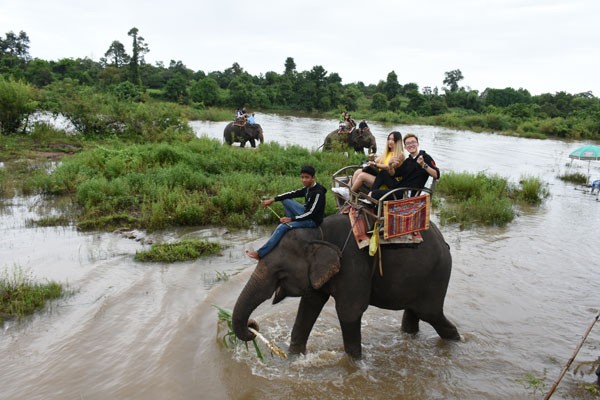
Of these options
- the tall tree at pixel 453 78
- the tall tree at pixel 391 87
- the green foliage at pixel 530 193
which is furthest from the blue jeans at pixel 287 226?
the tall tree at pixel 453 78

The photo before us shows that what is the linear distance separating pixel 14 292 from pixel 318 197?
13.9ft

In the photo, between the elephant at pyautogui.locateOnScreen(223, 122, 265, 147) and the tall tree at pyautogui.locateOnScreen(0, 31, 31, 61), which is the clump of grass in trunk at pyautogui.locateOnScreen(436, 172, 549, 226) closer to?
the elephant at pyautogui.locateOnScreen(223, 122, 265, 147)

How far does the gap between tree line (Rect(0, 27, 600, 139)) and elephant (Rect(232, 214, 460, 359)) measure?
35.1m

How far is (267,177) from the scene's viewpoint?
11.7 m

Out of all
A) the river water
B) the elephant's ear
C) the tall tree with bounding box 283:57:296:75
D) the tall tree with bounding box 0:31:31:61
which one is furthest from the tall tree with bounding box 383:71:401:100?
the elephant's ear

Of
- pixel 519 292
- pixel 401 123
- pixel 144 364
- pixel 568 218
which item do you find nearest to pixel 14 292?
pixel 144 364

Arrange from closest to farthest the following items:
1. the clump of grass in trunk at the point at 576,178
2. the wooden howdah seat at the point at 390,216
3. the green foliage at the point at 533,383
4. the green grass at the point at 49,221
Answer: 1. the wooden howdah seat at the point at 390,216
2. the green foliage at the point at 533,383
3. the green grass at the point at 49,221
4. the clump of grass in trunk at the point at 576,178

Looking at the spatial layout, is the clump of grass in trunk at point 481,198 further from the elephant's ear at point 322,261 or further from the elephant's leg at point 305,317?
the elephant's ear at point 322,261

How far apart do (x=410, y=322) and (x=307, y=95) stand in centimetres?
5352

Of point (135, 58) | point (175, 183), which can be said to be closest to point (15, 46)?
point (135, 58)

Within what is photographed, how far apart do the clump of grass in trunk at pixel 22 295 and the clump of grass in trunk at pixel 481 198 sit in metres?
7.97

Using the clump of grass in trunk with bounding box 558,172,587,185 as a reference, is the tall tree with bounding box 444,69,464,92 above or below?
above

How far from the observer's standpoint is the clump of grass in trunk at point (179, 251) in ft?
25.6

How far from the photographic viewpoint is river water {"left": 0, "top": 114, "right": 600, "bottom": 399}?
5047 millimetres
